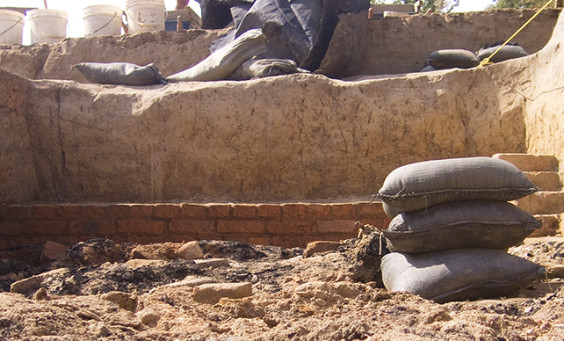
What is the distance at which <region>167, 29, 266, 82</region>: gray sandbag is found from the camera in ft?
24.3

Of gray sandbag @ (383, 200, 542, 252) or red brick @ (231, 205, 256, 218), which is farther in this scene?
red brick @ (231, 205, 256, 218)

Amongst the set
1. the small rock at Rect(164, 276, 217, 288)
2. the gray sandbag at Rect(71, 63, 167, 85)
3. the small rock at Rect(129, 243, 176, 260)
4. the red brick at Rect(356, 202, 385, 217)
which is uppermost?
the gray sandbag at Rect(71, 63, 167, 85)

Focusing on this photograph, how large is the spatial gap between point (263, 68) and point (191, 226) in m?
2.08

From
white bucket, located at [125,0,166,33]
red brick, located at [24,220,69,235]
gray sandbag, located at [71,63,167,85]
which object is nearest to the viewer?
red brick, located at [24,220,69,235]

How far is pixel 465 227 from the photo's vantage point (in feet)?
11.0

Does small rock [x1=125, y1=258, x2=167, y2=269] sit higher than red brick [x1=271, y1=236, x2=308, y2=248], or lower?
higher

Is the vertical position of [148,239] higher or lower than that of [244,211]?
lower

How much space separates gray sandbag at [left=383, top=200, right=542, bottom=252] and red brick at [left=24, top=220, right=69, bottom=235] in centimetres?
347

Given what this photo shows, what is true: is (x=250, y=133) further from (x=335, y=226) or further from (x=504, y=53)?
(x=504, y=53)

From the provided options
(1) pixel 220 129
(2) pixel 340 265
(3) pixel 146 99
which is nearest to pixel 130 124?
(3) pixel 146 99

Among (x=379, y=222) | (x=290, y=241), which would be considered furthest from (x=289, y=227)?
(x=379, y=222)

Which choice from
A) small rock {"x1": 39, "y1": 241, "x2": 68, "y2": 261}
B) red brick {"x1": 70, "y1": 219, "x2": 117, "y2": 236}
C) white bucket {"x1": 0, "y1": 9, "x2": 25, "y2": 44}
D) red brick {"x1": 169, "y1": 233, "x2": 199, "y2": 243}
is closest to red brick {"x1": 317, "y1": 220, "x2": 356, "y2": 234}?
red brick {"x1": 169, "y1": 233, "x2": 199, "y2": 243}

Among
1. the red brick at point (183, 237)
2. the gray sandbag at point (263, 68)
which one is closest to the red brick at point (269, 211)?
the red brick at point (183, 237)

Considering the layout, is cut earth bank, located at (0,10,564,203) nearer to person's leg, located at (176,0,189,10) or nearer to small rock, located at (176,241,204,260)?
small rock, located at (176,241,204,260)
